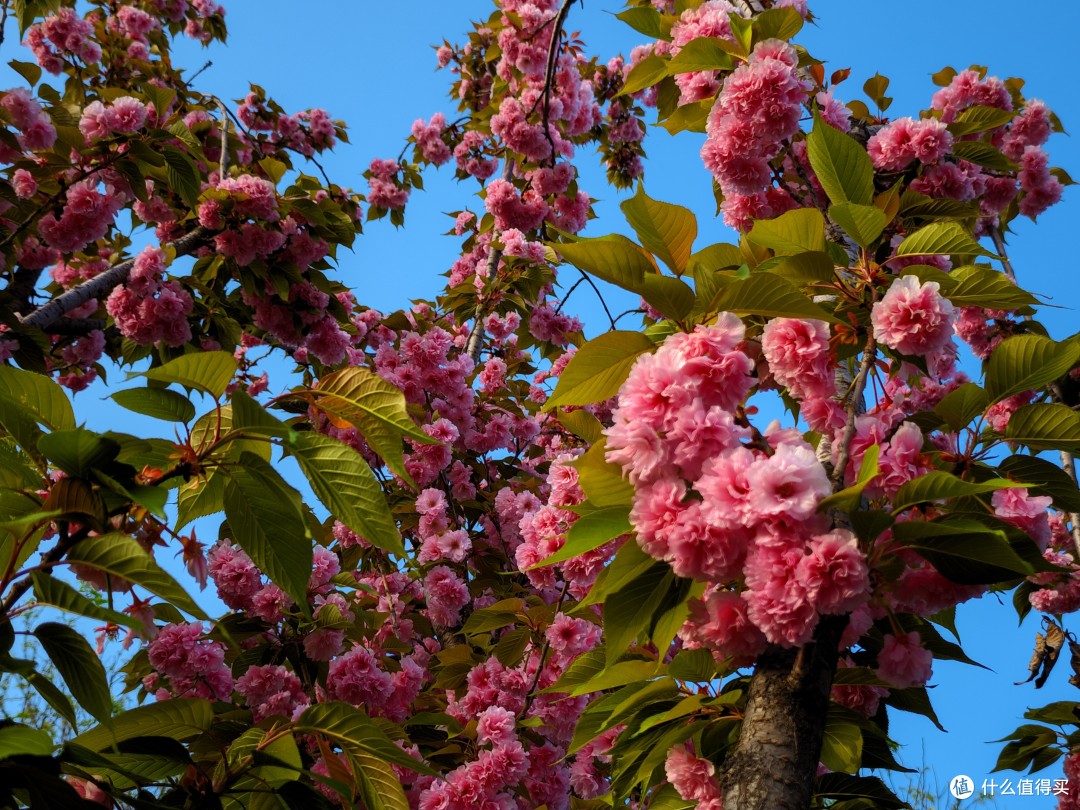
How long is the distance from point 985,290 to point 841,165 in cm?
32

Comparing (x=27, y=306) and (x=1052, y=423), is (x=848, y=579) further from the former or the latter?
(x=27, y=306)

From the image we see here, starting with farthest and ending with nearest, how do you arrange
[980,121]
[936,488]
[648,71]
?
1. [980,121]
2. [648,71]
3. [936,488]

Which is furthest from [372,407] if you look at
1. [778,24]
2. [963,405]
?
[778,24]

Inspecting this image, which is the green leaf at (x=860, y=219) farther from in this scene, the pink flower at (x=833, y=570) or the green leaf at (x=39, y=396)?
the green leaf at (x=39, y=396)

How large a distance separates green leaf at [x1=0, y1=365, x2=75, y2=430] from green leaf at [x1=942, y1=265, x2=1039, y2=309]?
4.66ft

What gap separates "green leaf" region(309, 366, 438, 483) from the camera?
1270 millimetres

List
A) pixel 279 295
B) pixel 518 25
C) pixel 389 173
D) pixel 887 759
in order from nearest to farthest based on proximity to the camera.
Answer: pixel 887 759
pixel 279 295
pixel 518 25
pixel 389 173

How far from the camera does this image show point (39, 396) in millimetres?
1190

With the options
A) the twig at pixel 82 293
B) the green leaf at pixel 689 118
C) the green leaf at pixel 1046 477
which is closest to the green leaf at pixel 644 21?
the green leaf at pixel 689 118

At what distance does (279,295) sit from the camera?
3.83 metres

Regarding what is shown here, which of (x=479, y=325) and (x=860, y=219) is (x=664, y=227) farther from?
(x=479, y=325)

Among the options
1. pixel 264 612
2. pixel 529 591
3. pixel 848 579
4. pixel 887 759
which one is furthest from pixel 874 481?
pixel 529 591

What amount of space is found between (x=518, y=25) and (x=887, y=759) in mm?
4788

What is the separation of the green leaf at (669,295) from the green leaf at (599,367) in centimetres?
6
